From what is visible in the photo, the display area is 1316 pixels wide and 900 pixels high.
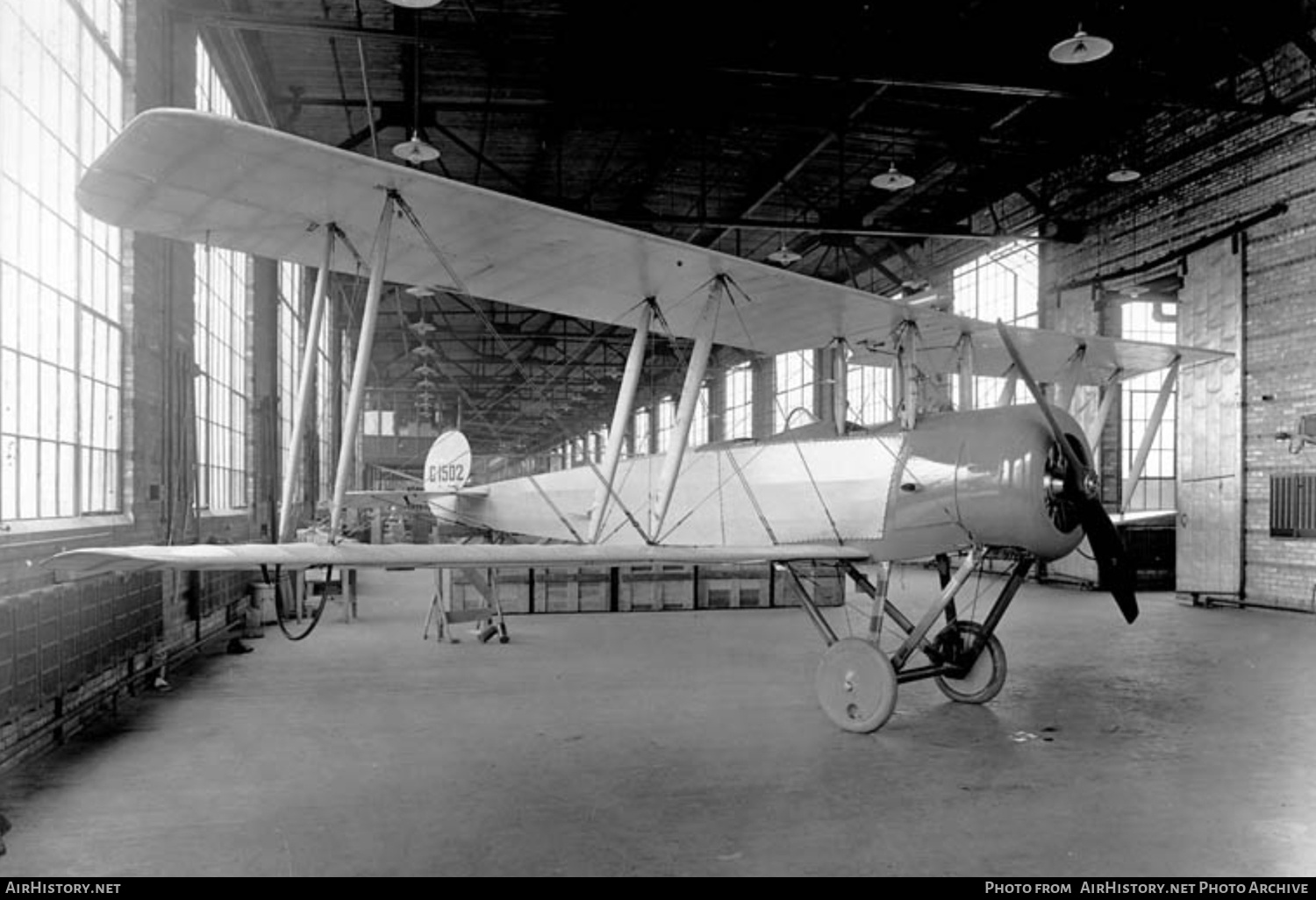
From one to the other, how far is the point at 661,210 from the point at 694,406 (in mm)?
17451

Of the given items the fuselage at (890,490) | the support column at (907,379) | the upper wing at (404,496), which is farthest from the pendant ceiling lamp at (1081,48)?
the upper wing at (404,496)

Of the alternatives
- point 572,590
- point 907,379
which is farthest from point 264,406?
point 907,379

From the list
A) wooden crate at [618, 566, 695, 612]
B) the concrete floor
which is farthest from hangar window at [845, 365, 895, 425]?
the concrete floor

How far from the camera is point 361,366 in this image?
17.7 feet

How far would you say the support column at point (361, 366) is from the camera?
211 inches

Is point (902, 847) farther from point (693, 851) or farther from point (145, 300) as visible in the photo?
point (145, 300)

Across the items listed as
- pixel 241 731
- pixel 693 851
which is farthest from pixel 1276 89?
pixel 241 731

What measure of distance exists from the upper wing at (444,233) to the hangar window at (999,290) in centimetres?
1321

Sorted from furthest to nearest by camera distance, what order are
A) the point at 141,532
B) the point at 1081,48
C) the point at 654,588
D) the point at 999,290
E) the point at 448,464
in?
the point at 999,290
the point at 448,464
the point at 654,588
the point at 1081,48
the point at 141,532

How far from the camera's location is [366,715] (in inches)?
307

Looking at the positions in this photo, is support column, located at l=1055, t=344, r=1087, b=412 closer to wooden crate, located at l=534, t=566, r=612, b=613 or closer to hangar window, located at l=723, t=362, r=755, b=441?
wooden crate, located at l=534, t=566, r=612, b=613

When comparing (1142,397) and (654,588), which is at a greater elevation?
(1142,397)

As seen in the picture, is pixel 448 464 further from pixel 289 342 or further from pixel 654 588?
pixel 289 342

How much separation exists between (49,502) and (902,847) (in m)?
6.84
